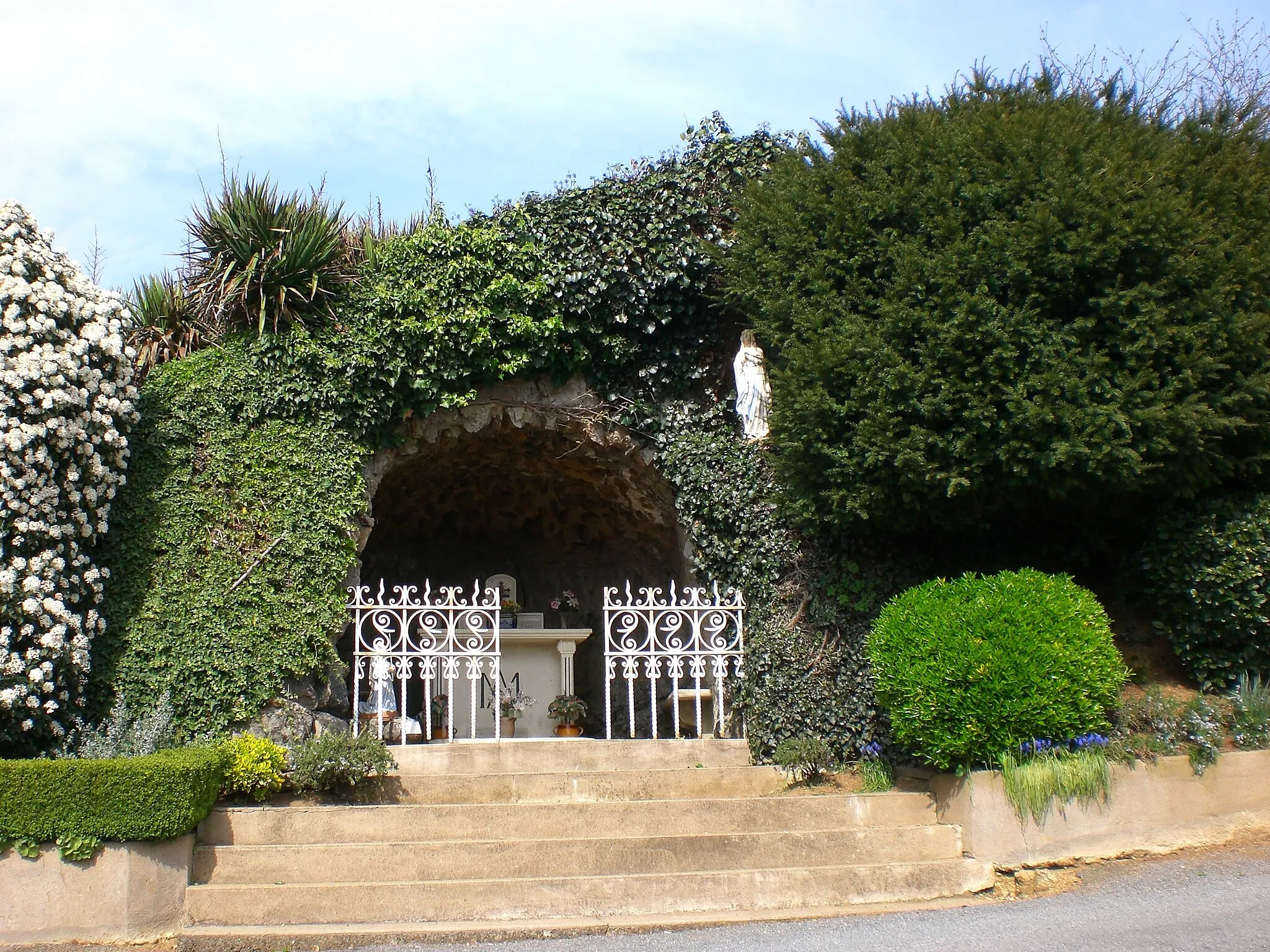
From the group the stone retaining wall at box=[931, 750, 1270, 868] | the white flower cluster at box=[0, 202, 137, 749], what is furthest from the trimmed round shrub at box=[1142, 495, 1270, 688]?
the white flower cluster at box=[0, 202, 137, 749]

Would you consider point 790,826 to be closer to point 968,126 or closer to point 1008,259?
point 1008,259

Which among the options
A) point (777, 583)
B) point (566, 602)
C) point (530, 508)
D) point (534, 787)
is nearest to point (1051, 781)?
point (777, 583)

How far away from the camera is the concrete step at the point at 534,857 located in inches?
209

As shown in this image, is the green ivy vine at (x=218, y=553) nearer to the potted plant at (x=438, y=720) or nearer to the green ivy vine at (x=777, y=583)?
the potted plant at (x=438, y=720)

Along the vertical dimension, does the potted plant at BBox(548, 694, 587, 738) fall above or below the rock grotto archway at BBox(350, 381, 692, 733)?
below

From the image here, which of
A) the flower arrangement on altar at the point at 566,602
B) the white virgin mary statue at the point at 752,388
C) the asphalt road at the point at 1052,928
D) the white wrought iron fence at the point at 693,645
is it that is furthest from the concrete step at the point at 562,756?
the flower arrangement on altar at the point at 566,602

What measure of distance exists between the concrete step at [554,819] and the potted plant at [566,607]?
424 centimetres

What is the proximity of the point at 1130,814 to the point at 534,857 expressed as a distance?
339 cm

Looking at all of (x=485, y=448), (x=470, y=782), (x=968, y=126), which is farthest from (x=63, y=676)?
(x=968, y=126)

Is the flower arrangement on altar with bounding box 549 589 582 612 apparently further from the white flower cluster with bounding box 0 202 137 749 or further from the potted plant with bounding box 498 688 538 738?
the white flower cluster with bounding box 0 202 137 749

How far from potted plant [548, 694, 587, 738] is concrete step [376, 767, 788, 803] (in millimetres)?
2059

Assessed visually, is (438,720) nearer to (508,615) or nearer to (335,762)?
(508,615)

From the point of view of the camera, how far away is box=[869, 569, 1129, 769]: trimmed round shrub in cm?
580

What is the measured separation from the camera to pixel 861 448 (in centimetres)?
671
